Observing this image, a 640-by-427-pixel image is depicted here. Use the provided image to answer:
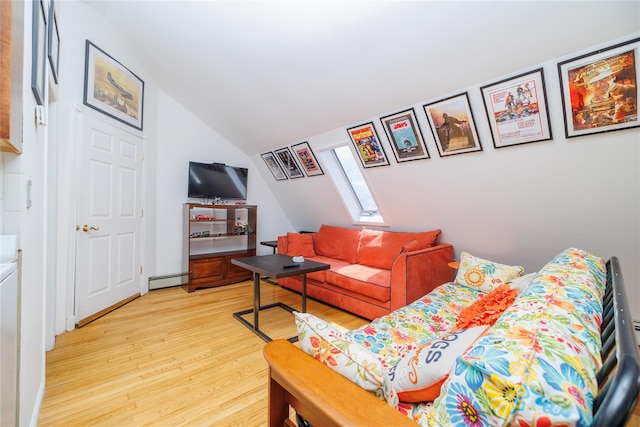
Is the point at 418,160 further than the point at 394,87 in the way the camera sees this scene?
Yes

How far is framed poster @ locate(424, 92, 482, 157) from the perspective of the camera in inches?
86.7

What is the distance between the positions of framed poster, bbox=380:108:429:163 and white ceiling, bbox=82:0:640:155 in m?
0.11

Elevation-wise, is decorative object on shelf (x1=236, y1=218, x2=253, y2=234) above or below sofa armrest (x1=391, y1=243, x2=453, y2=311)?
above

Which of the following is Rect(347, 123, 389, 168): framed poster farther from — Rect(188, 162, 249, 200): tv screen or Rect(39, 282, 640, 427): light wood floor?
Rect(188, 162, 249, 200): tv screen

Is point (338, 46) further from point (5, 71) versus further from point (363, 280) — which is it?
point (363, 280)

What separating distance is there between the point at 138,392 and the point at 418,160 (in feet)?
9.45

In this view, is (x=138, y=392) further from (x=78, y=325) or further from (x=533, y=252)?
(x=533, y=252)

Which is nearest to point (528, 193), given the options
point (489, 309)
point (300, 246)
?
point (489, 309)

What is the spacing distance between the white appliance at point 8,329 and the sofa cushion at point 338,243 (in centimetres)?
312

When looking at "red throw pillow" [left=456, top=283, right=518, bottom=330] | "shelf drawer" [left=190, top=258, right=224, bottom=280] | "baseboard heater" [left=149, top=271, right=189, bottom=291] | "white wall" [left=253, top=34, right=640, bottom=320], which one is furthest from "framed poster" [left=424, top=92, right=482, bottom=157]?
"baseboard heater" [left=149, top=271, right=189, bottom=291]

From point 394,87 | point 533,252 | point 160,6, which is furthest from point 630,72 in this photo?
point 160,6

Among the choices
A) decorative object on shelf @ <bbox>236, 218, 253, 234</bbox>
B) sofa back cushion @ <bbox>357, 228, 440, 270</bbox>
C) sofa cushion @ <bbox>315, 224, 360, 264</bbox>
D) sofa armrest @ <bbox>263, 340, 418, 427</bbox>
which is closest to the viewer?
sofa armrest @ <bbox>263, 340, 418, 427</bbox>

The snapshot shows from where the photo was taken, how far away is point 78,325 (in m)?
2.56

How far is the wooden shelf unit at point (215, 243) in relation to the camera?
12.4 feet
